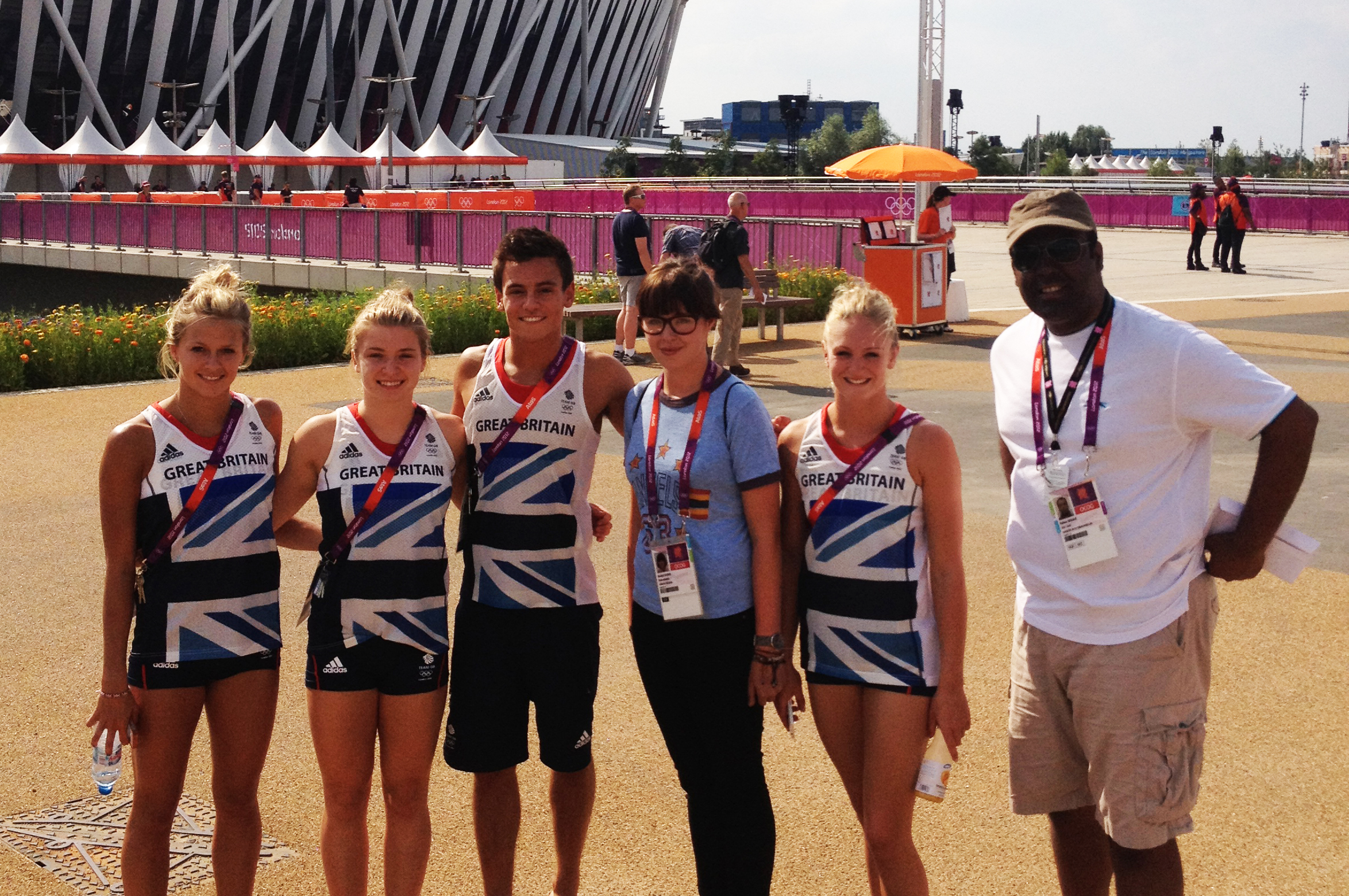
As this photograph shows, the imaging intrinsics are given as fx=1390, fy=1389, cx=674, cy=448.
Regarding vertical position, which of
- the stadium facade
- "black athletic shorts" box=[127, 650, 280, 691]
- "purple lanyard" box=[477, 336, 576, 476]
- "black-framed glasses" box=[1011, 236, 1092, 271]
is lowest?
"black athletic shorts" box=[127, 650, 280, 691]

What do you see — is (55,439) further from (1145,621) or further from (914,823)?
(1145,621)

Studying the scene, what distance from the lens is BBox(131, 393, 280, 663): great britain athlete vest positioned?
141 inches

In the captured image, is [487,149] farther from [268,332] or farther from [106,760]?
[106,760]

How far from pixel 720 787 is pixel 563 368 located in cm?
120

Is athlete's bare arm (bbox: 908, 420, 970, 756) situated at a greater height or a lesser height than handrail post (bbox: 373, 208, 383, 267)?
lesser

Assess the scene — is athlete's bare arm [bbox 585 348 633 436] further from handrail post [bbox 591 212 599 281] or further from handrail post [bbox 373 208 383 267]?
handrail post [bbox 373 208 383 267]

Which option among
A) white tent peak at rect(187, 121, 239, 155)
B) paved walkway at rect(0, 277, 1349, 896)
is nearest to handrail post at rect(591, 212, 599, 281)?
paved walkway at rect(0, 277, 1349, 896)

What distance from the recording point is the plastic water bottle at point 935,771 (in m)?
3.27

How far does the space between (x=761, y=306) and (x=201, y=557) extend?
1340 cm

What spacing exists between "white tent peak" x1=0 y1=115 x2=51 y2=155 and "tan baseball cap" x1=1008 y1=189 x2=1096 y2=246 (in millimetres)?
58755

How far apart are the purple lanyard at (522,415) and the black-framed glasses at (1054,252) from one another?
1217mm

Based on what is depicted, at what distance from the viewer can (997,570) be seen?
7496 mm

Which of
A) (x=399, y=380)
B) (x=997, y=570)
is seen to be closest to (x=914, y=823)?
(x=399, y=380)

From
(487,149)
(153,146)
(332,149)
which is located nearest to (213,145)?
(153,146)
